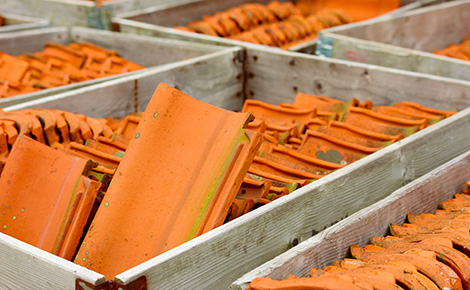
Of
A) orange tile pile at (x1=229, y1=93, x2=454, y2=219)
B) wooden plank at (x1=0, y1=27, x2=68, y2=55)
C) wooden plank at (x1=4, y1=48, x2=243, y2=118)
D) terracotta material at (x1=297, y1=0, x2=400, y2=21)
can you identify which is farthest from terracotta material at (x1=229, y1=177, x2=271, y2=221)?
terracotta material at (x1=297, y1=0, x2=400, y2=21)

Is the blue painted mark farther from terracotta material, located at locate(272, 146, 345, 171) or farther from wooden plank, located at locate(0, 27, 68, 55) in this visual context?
wooden plank, located at locate(0, 27, 68, 55)

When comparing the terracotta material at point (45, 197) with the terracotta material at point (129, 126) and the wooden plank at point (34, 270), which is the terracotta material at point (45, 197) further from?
the terracotta material at point (129, 126)

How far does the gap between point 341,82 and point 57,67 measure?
2.64 m

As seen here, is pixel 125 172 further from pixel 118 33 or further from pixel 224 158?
pixel 118 33

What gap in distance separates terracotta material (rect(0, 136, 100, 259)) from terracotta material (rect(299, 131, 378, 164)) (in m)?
1.38

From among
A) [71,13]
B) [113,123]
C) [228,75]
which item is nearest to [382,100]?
[228,75]

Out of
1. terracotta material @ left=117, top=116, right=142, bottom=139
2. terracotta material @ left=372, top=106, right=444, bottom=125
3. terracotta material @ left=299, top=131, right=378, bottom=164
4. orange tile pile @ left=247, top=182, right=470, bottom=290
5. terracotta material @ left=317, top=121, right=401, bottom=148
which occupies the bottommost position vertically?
orange tile pile @ left=247, top=182, right=470, bottom=290

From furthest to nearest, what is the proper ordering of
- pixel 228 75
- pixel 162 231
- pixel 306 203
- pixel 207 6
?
pixel 207 6, pixel 228 75, pixel 306 203, pixel 162 231

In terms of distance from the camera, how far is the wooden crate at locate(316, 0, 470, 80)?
15.5 feet

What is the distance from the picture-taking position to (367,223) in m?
2.59

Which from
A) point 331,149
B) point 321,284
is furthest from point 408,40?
point 321,284

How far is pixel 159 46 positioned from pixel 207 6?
7.92 ft

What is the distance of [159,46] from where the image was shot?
18.6 ft

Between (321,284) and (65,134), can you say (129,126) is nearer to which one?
(65,134)
